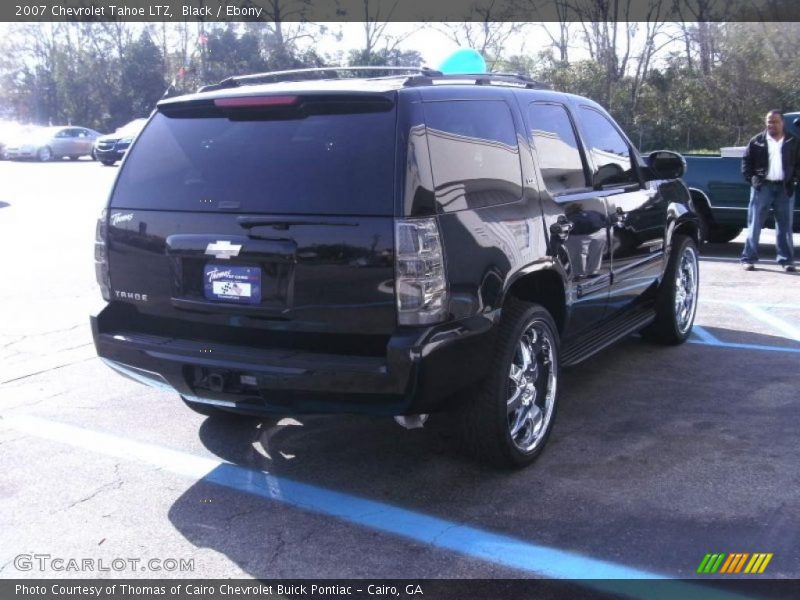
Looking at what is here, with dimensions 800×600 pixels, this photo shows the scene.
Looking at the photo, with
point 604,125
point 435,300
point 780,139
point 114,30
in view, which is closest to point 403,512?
point 435,300

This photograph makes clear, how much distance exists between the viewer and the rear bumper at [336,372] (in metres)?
3.59

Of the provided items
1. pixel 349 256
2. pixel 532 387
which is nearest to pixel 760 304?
pixel 532 387

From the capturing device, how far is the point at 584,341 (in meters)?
5.23

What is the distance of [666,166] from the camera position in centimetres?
632

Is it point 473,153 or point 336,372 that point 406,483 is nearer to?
point 336,372

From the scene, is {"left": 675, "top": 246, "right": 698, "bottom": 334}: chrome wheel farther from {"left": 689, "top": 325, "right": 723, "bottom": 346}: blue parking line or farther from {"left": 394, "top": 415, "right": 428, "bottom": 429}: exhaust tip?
{"left": 394, "top": 415, "right": 428, "bottom": 429}: exhaust tip

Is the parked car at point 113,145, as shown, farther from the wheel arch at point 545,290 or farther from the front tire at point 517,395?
the front tire at point 517,395

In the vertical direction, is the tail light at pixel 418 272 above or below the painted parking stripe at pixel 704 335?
above

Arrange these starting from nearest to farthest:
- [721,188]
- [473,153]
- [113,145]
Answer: [473,153] → [721,188] → [113,145]

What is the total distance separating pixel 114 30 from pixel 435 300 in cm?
4611

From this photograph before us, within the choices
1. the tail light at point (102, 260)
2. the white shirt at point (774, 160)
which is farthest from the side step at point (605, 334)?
the white shirt at point (774, 160)

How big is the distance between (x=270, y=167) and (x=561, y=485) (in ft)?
6.65

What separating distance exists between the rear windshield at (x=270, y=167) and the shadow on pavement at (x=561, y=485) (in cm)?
125

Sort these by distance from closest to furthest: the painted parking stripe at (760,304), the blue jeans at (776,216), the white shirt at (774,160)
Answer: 1. the painted parking stripe at (760,304)
2. the white shirt at (774,160)
3. the blue jeans at (776,216)
